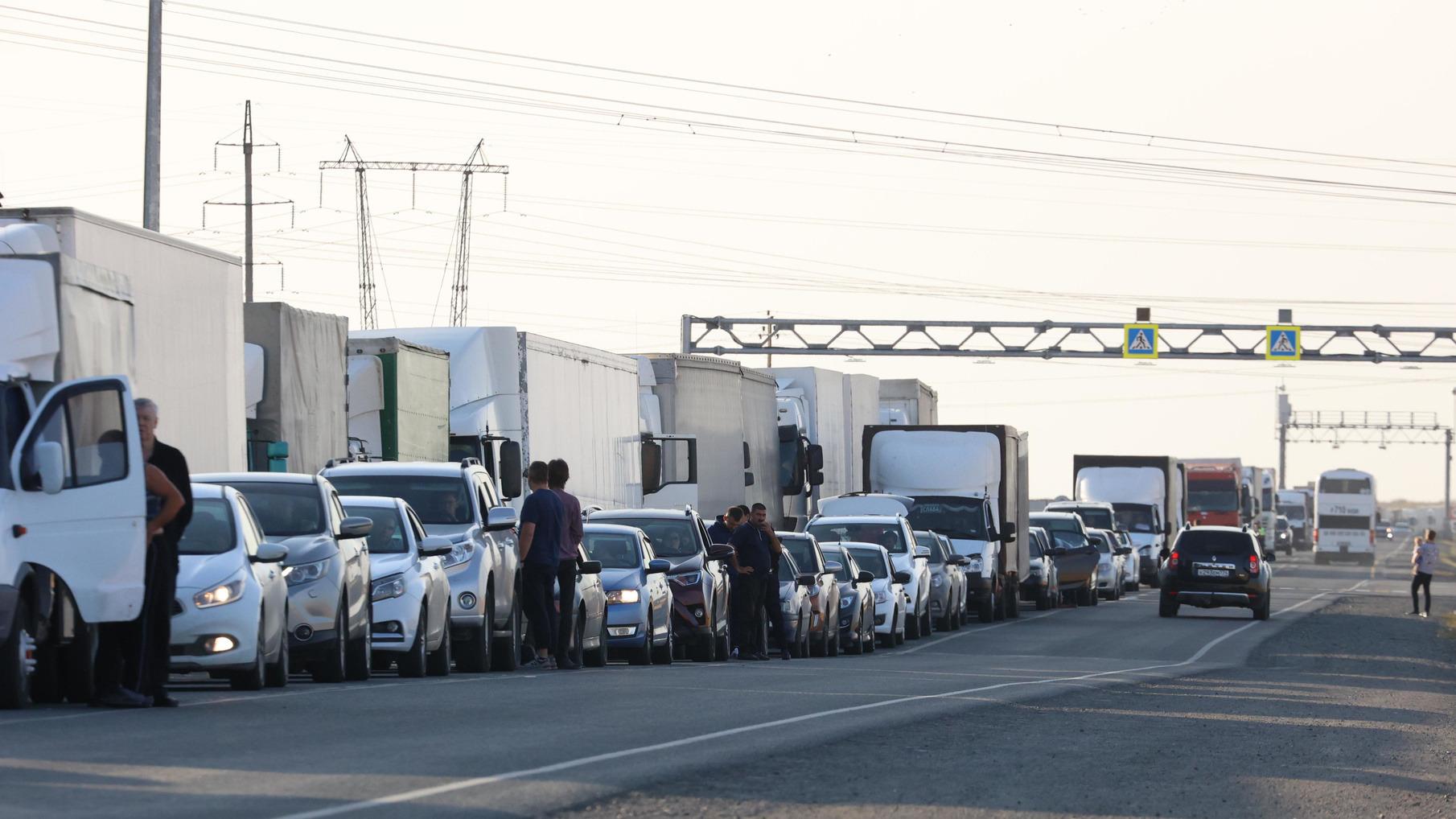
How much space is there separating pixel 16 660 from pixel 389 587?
5704 mm

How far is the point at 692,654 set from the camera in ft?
83.5

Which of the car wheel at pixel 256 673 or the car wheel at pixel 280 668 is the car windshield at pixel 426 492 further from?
the car wheel at pixel 256 673

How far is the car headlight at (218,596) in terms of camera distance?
51.0 ft

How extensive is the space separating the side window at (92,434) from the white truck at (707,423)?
19.2m

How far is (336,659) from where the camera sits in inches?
683

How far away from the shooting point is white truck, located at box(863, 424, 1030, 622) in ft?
130

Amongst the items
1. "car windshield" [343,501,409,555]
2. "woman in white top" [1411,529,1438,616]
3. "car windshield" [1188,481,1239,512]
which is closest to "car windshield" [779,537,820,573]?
"car windshield" [343,501,409,555]

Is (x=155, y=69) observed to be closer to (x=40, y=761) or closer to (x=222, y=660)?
(x=222, y=660)

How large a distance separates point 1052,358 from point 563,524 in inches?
2112

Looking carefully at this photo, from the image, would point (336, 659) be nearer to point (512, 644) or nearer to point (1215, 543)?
point (512, 644)

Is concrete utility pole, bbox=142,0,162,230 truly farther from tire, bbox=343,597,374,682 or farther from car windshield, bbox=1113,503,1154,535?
car windshield, bbox=1113,503,1154,535

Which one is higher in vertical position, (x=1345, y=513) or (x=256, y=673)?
(x=1345, y=513)

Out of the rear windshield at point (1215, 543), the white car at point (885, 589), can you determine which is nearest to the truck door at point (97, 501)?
the white car at point (885, 589)

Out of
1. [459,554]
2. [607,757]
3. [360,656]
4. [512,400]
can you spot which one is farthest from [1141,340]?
[607,757]
